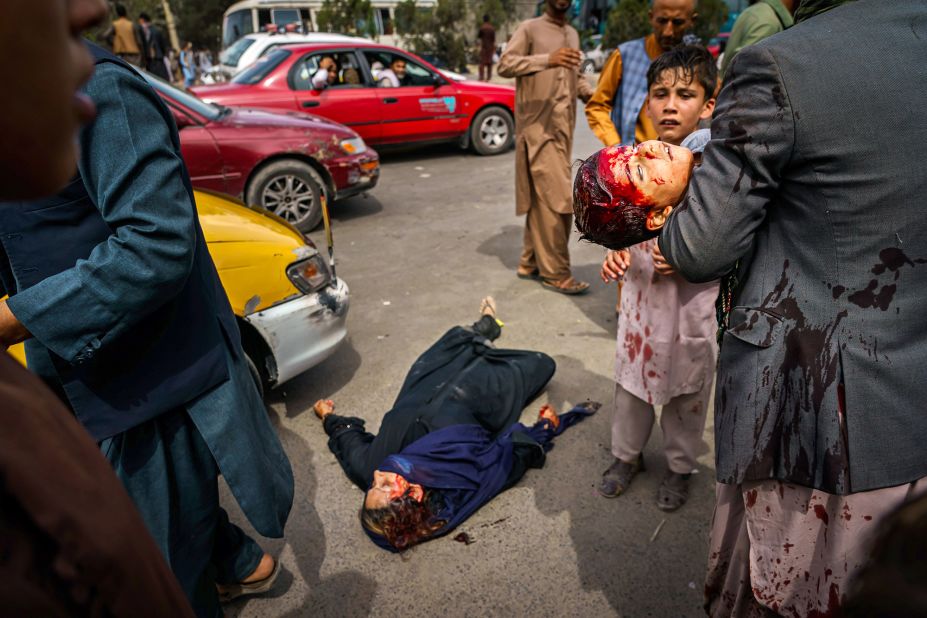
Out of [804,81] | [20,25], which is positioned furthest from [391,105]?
[20,25]

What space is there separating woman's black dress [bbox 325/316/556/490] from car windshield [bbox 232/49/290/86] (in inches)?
219

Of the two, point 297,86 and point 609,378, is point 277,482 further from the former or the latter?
point 297,86

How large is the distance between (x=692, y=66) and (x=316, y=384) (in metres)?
2.61

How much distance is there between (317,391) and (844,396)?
9.83 feet

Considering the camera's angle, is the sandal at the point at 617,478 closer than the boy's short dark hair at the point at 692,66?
No

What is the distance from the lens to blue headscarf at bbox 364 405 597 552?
9.14 ft

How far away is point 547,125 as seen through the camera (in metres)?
4.79

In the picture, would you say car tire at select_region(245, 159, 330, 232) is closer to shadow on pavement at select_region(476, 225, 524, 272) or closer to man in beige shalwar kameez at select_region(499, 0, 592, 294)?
shadow on pavement at select_region(476, 225, 524, 272)

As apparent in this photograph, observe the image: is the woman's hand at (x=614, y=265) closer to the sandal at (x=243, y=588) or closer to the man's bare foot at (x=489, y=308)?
the sandal at (x=243, y=588)

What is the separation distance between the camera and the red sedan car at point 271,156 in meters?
5.76

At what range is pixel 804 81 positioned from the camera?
1.21 m

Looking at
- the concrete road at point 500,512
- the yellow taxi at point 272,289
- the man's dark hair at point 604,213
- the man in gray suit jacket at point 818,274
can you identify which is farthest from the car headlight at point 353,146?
the man in gray suit jacket at point 818,274

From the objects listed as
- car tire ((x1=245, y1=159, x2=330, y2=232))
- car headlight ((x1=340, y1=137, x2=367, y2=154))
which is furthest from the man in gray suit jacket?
car headlight ((x1=340, y1=137, x2=367, y2=154))

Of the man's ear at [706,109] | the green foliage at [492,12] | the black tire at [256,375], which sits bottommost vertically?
the black tire at [256,375]
